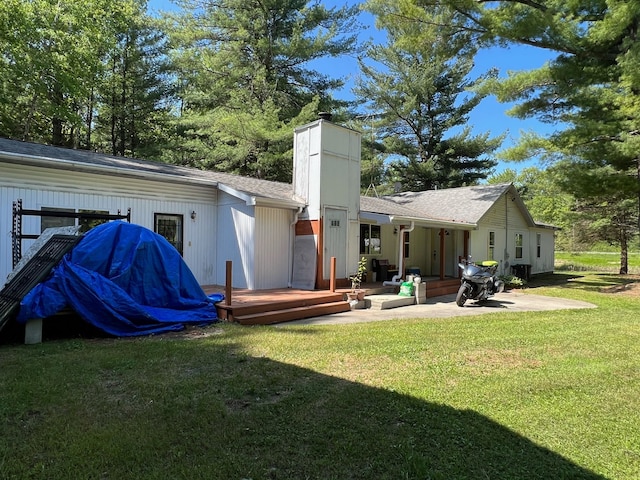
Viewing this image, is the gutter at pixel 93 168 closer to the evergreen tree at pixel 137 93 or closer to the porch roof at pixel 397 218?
the porch roof at pixel 397 218

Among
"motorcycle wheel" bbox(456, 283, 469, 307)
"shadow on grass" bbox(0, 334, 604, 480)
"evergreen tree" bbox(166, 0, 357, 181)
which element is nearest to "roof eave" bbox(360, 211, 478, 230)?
"motorcycle wheel" bbox(456, 283, 469, 307)

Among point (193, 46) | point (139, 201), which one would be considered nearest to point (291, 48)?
point (193, 46)

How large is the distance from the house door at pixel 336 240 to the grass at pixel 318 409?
16.0 ft

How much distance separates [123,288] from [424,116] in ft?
83.0

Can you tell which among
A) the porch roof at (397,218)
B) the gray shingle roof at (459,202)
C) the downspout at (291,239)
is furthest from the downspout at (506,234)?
the downspout at (291,239)

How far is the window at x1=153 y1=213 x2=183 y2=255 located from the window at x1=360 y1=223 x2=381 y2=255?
19.8 ft

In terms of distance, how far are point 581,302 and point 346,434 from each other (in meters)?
11.0

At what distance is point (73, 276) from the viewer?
Answer: 236 inches

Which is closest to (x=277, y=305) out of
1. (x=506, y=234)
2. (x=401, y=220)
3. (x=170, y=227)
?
(x=170, y=227)

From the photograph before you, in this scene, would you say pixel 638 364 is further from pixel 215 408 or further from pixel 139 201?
pixel 139 201

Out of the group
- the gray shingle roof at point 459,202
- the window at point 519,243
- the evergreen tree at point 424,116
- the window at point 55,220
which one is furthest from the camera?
the evergreen tree at point 424,116

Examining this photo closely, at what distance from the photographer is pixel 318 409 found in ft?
11.6

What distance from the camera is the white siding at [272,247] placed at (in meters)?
10.3

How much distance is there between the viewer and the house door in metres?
10.9
